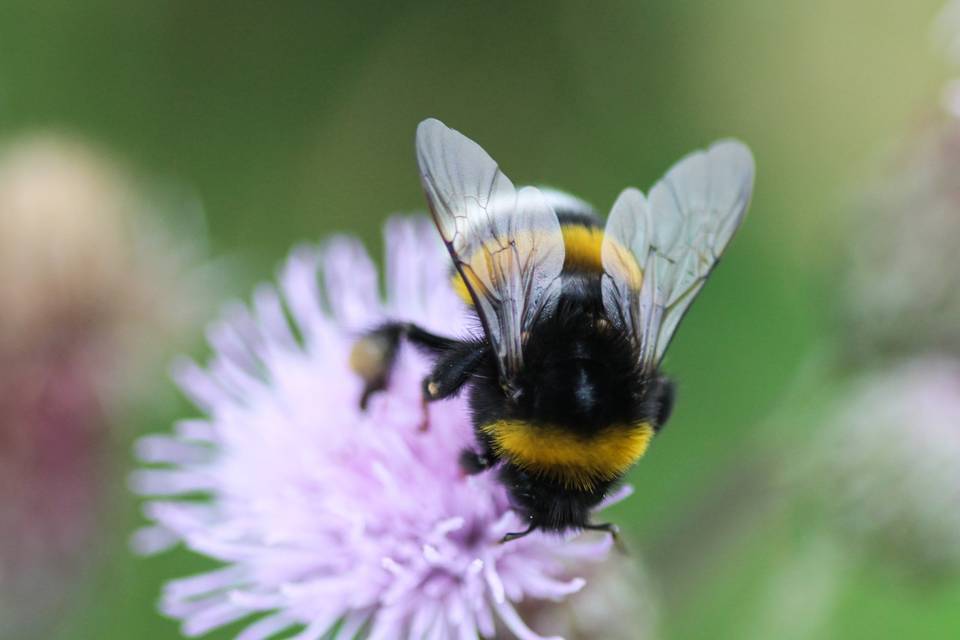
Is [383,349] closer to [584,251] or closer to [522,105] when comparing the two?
[584,251]

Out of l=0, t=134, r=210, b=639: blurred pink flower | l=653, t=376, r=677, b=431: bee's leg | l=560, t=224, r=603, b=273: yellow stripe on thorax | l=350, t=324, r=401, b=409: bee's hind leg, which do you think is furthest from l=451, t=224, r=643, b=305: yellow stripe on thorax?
l=0, t=134, r=210, b=639: blurred pink flower

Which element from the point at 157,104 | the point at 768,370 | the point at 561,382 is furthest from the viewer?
the point at 157,104

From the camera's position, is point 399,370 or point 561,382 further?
point 399,370

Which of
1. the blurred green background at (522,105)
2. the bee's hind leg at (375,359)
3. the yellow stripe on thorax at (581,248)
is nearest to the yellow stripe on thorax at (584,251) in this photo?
the yellow stripe on thorax at (581,248)

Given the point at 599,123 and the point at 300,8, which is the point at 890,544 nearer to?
the point at 599,123

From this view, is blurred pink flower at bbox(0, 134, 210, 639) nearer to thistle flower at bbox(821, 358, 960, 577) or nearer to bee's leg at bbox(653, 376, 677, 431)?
bee's leg at bbox(653, 376, 677, 431)

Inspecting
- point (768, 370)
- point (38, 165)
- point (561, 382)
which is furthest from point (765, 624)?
point (38, 165)
